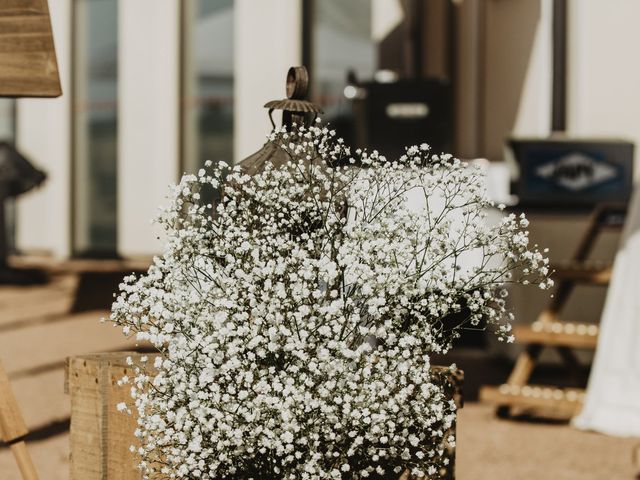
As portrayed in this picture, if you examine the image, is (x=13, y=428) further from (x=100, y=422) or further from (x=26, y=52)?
(x=26, y=52)

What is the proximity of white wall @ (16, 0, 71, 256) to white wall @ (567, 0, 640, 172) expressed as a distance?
31.5 ft

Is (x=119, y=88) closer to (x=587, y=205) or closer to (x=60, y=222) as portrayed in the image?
(x=60, y=222)

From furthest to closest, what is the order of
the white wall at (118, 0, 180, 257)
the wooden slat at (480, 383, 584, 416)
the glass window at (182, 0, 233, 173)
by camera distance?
the white wall at (118, 0, 180, 257) < the glass window at (182, 0, 233, 173) < the wooden slat at (480, 383, 584, 416)

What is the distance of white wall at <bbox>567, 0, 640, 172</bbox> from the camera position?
788 cm

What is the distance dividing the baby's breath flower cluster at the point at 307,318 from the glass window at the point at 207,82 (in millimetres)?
12751

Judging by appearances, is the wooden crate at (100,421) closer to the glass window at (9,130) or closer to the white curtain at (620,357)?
the white curtain at (620,357)

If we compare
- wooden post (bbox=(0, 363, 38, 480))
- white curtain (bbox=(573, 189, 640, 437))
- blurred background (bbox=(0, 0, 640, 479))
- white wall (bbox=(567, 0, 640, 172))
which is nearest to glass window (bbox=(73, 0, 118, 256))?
blurred background (bbox=(0, 0, 640, 479))

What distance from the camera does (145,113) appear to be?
15.6m

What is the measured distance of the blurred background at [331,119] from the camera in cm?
739

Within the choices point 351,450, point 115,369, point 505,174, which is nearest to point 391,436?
point 351,450

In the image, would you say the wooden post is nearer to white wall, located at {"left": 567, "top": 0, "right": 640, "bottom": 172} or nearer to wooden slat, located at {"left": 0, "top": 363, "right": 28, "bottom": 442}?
wooden slat, located at {"left": 0, "top": 363, "right": 28, "bottom": 442}

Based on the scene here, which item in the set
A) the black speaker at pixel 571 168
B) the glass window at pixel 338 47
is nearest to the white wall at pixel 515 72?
the black speaker at pixel 571 168

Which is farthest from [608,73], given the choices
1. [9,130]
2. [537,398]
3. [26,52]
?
[9,130]

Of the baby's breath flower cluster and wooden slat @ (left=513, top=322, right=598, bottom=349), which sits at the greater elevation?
the baby's breath flower cluster
